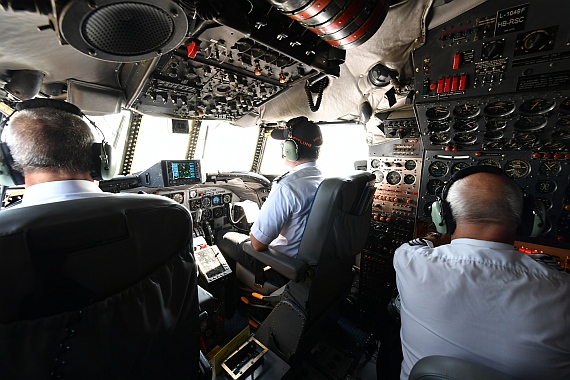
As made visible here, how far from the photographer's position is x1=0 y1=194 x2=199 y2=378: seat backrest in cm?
52

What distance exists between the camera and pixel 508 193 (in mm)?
1005

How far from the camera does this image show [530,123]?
1738 millimetres

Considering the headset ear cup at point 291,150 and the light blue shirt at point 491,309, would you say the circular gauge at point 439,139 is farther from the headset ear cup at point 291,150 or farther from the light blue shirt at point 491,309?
the light blue shirt at point 491,309

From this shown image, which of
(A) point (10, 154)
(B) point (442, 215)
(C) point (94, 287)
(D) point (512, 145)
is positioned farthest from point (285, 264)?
(D) point (512, 145)

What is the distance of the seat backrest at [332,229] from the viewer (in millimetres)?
1418

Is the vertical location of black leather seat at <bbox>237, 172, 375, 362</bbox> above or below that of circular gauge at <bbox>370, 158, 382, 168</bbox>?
below

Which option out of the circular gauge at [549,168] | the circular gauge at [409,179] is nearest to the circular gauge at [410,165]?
the circular gauge at [409,179]

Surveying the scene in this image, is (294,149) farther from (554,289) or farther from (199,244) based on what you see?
(554,289)

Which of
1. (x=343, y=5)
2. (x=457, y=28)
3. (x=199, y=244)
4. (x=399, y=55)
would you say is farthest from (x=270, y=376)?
(x=457, y=28)

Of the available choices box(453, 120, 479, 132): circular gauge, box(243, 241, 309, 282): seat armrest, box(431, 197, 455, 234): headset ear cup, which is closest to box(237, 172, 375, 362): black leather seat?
box(243, 241, 309, 282): seat armrest

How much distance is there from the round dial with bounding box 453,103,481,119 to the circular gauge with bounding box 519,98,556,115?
0.24 meters

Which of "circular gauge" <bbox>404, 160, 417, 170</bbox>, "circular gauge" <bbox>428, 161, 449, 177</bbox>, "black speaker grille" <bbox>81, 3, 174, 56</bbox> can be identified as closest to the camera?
"black speaker grille" <bbox>81, 3, 174, 56</bbox>

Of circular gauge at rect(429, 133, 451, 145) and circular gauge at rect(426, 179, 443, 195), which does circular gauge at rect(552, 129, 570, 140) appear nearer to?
circular gauge at rect(429, 133, 451, 145)

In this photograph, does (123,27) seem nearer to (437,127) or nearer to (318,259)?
(318,259)
